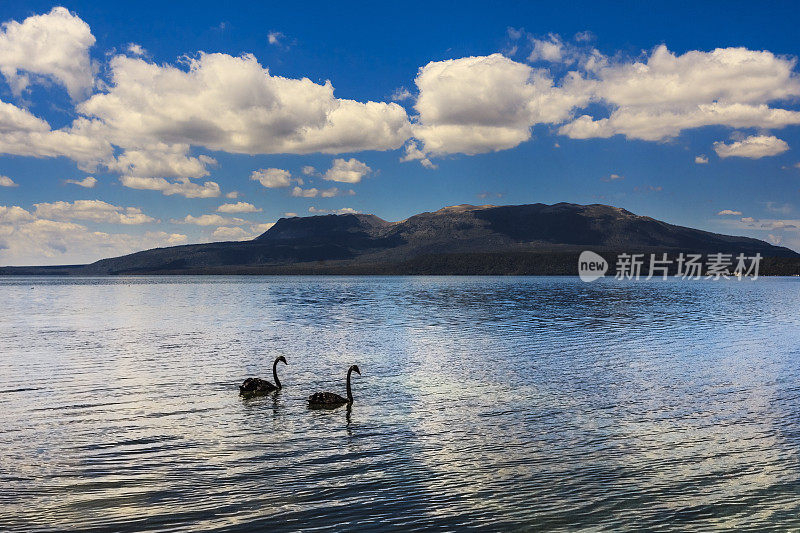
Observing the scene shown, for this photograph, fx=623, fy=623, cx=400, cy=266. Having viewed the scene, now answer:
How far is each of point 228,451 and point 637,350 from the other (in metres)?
23.7

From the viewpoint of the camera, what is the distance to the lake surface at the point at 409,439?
10523 mm

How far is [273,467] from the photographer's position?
42.3 feet

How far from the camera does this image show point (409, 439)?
1504 centimetres

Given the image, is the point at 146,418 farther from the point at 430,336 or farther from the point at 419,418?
the point at 430,336

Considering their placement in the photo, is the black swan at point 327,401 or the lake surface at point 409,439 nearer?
the lake surface at point 409,439

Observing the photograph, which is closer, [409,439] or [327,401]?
[409,439]

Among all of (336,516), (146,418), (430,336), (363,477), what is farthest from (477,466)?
(430,336)

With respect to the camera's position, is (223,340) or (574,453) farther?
(223,340)

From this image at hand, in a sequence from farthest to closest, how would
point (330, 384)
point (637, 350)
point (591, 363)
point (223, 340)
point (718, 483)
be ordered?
point (223, 340), point (637, 350), point (591, 363), point (330, 384), point (718, 483)

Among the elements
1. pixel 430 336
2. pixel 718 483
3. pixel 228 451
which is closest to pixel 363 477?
pixel 228 451

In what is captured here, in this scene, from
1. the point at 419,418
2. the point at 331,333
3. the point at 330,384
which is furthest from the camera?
the point at 331,333

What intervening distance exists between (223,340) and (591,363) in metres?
22.1

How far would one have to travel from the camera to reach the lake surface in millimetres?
10523

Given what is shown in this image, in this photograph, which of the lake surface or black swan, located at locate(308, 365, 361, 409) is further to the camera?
black swan, located at locate(308, 365, 361, 409)
